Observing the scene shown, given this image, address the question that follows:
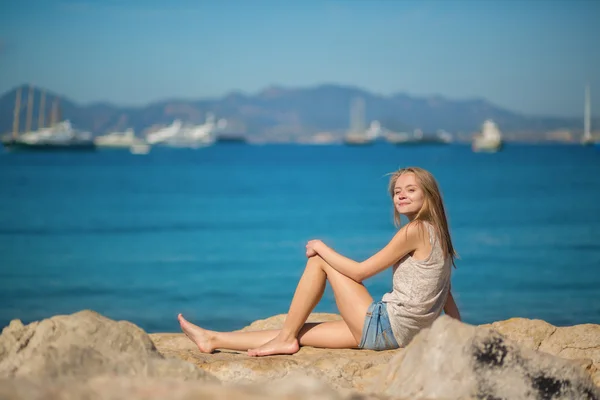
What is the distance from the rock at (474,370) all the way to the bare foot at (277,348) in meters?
1.14

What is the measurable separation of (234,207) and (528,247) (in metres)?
13.1

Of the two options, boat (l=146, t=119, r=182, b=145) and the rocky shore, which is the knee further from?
boat (l=146, t=119, r=182, b=145)

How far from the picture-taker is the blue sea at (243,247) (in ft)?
35.4

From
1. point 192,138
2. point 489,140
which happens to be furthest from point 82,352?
point 192,138

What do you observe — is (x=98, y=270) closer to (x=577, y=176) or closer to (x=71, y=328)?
(x=71, y=328)

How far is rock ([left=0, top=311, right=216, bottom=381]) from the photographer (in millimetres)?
2816

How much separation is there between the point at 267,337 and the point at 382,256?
763 millimetres

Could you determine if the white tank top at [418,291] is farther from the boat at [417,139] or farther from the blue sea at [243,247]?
the boat at [417,139]

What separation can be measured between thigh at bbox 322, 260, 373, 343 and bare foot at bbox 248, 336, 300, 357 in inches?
11.1

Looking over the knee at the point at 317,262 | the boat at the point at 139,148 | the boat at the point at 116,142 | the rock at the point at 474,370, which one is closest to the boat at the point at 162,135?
the boat at the point at 139,148

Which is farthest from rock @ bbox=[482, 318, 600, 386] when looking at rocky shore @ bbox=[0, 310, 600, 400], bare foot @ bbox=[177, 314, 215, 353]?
bare foot @ bbox=[177, 314, 215, 353]

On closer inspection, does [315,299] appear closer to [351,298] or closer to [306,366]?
[351,298]

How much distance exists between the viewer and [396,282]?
13.4ft

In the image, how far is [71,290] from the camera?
11.6 m
